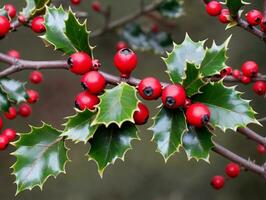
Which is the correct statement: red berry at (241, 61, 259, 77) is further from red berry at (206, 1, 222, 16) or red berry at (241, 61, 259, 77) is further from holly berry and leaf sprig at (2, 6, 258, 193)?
holly berry and leaf sprig at (2, 6, 258, 193)

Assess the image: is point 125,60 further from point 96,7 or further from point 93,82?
point 96,7

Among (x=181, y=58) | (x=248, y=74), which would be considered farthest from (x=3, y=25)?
(x=248, y=74)

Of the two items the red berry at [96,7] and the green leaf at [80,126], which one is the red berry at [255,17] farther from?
the red berry at [96,7]

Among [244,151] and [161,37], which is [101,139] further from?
[244,151]

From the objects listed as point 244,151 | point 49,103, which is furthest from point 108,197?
point 244,151

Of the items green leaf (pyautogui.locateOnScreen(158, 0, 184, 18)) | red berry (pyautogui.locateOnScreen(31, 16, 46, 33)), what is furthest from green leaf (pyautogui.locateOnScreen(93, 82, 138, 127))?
green leaf (pyautogui.locateOnScreen(158, 0, 184, 18))

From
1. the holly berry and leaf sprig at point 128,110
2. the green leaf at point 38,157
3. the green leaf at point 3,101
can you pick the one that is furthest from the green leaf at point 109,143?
the green leaf at point 3,101
